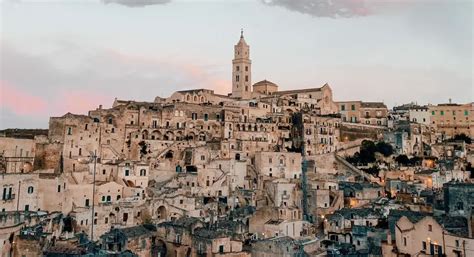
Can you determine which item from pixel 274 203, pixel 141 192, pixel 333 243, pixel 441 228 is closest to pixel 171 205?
pixel 141 192

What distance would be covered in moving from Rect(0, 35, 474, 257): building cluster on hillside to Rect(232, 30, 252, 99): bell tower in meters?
4.72

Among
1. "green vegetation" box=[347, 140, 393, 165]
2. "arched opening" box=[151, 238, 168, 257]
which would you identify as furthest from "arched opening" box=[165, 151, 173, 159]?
"green vegetation" box=[347, 140, 393, 165]

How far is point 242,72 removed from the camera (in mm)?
79938

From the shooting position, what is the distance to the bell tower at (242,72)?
260 feet

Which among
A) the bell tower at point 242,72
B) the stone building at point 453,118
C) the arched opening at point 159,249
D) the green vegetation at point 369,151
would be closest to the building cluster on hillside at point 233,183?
the arched opening at point 159,249

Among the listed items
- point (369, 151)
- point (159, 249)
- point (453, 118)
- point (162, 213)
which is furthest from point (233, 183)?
point (453, 118)

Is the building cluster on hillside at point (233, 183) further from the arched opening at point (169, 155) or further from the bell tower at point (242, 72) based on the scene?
the bell tower at point (242, 72)

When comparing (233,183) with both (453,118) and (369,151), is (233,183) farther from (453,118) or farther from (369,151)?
(453,118)

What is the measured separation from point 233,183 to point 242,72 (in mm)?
36700

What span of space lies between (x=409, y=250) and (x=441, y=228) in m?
2.50

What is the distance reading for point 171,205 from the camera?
125 ft

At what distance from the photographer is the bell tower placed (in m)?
79.3

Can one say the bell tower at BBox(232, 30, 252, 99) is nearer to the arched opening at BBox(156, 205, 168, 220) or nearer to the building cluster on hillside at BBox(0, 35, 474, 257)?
the building cluster on hillside at BBox(0, 35, 474, 257)

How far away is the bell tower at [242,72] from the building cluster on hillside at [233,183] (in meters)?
4.72
